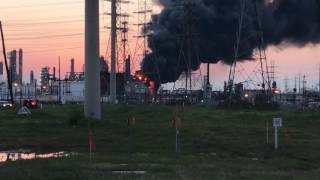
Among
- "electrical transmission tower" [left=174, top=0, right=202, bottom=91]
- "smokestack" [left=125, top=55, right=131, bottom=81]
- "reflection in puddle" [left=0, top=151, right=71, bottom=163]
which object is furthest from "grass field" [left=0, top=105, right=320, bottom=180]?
"smokestack" [left=125, top=55, right=131, bottom=81]

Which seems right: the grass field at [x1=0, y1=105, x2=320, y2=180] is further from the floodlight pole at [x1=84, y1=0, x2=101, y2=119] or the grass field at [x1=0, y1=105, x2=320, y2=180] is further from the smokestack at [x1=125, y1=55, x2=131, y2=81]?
the smokestack at [x1=125, y1=55, x2=131, y2=81]

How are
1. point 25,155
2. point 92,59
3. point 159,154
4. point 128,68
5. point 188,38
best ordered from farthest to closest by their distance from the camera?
point 128,68 < point 188,38 < point 92,59 < point 25,155 < point 159,154

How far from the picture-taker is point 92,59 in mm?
49125

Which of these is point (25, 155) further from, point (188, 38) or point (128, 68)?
point (128, 68)

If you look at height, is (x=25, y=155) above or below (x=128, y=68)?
below

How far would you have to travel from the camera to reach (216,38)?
104500 millimetres

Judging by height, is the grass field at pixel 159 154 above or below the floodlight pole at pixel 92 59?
below

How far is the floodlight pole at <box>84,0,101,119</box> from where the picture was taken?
159ft

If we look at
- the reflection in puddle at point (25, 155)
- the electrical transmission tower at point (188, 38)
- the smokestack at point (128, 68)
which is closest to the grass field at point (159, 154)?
the reflection in puddle at point (25, 155)

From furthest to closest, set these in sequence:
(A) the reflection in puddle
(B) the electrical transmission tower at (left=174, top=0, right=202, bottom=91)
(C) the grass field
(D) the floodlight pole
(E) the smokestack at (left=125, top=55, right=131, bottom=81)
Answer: (E) the smokestack at (left=125, top=55, right=131, bottom=81), (B) the electrical transmission tower at (left=174, top=0, right=202, bottom=91), (D) the floodlight pole, (A) the reflection in puddle, (C) the grass field

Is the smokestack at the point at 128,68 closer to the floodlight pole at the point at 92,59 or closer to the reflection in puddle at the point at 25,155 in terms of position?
the floodlight pole at the point at 92,59

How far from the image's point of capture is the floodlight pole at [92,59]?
48.6 meters

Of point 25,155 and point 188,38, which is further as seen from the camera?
point 188,38

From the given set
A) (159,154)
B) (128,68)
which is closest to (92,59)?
(159,154)
